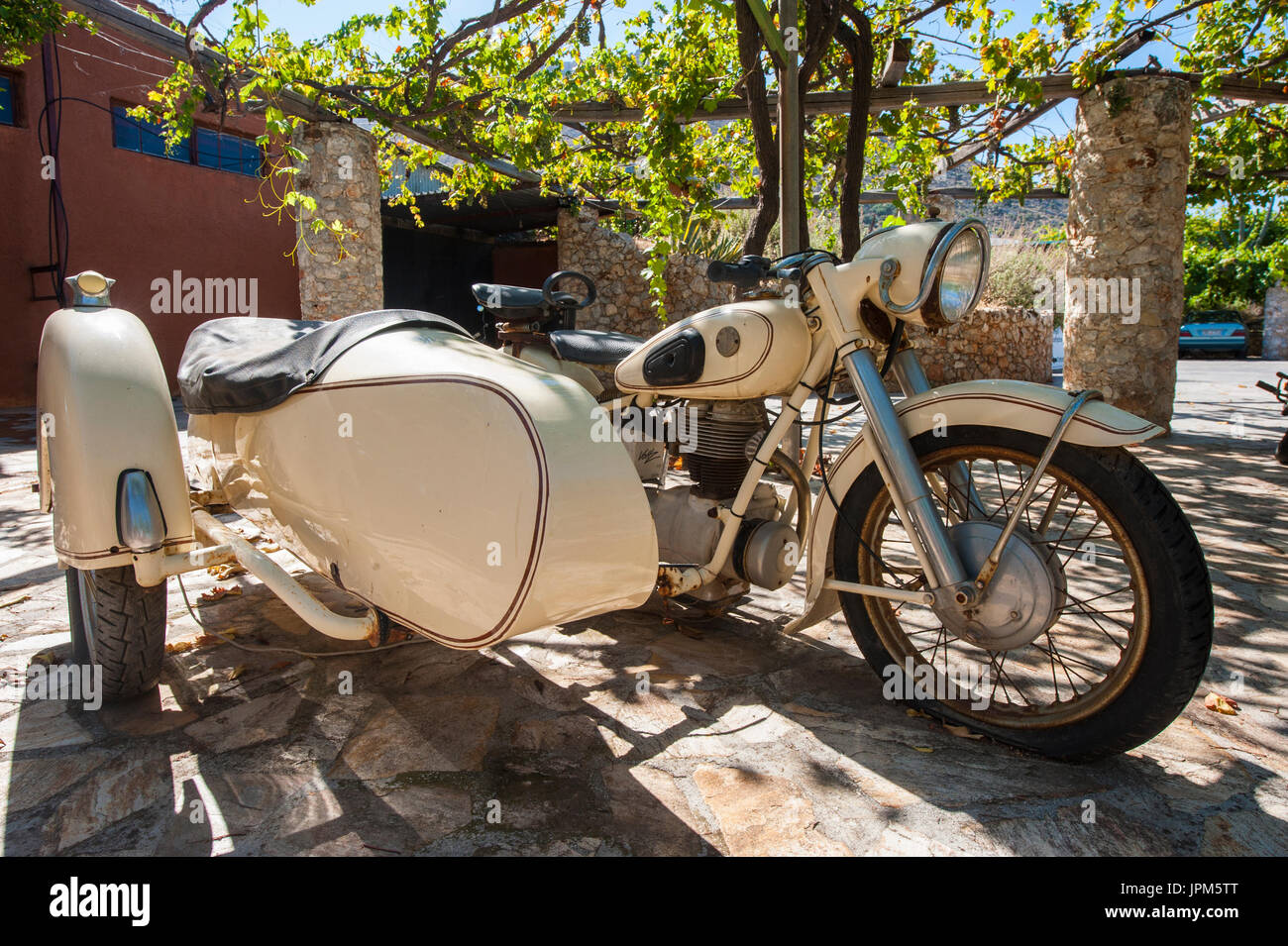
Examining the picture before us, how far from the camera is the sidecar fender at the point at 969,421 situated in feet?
6.39

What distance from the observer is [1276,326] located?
2300cm

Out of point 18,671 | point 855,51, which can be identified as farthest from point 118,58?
point 18,671

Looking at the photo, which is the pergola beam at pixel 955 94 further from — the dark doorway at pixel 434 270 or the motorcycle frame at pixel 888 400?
the dark doorway at pixel 434 270

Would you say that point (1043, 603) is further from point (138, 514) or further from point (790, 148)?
point (790, 148)

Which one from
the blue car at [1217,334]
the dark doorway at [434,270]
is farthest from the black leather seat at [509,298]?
the blue car at [1217,334]

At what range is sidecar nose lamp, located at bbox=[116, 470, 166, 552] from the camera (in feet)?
6.99

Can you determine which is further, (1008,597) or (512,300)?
(512,300)

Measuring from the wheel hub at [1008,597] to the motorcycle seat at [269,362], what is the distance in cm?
150

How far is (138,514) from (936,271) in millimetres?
2191

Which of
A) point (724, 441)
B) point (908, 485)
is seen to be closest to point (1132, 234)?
point (724, 441)

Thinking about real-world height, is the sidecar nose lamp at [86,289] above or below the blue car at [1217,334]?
below

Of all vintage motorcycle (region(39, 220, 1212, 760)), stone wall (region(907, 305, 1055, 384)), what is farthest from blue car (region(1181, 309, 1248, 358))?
vintage motorcycle (region(39, 220, 1212, 760))

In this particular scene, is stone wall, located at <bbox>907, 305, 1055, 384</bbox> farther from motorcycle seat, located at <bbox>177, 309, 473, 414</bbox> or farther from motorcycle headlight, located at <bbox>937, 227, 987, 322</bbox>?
motorcycle seat, located at <bbox>177, 309, 473, 414</bbox>
